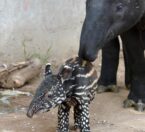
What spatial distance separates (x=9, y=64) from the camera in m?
6.32

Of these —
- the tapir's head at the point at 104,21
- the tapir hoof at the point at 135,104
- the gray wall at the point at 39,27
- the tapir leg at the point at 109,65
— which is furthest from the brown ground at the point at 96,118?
the gray wall at the point at 39,27

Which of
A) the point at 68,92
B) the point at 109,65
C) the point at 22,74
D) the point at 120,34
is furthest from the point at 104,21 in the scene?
the point at 22,74

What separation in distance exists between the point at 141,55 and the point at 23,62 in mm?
1519

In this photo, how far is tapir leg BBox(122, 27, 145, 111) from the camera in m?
5.25

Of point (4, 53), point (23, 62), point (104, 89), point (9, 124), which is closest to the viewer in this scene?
point (9, 124)

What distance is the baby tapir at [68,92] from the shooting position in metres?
4.13

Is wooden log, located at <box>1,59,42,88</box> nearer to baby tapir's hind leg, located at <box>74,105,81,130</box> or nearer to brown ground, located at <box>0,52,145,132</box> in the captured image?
brown ground, located at <box>0,52,145,132</box>

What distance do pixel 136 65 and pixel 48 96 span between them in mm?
1474

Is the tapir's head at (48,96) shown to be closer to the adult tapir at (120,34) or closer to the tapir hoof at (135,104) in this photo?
the adult tapir at (120,34)

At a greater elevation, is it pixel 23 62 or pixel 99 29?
pixel 99 29

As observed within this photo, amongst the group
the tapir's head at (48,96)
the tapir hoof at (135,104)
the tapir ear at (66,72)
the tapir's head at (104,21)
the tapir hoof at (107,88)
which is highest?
the tapir's head at (104,21)

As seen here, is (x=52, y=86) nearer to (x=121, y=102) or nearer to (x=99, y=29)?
(x=99, y=29)

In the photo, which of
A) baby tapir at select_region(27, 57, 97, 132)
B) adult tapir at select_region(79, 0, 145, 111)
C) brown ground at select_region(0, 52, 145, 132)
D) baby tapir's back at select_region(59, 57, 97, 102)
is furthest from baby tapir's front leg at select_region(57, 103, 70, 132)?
adult tapir at select_region(79, 0, 145, 111)

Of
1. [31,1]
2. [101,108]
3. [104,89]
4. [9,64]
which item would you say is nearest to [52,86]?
[101,108]
